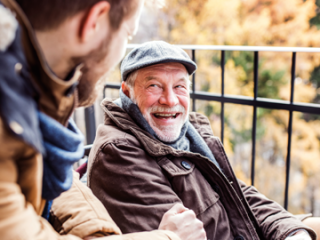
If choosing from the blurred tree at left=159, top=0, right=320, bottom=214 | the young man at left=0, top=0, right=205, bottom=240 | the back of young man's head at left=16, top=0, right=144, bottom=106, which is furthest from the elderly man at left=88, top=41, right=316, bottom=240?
the blurred tree at left=159, top=0, right=320, bottom=214

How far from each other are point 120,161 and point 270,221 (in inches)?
39.5

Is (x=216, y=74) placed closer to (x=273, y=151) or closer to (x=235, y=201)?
(x=273, y=151)

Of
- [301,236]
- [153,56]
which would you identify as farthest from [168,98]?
[301,236]

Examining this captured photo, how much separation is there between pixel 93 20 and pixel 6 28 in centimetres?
21

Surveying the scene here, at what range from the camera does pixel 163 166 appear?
1604mm

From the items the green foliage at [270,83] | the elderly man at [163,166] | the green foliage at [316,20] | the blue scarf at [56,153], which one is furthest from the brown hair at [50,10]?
the green foliage at [316,20]

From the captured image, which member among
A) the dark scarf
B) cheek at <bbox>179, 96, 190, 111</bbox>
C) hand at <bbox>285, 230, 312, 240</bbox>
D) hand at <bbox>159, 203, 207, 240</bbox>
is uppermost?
cheek at <bbox>179, 96, 190, 111</bbox>

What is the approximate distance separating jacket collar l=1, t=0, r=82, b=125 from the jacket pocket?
91cm

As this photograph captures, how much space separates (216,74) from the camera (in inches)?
406

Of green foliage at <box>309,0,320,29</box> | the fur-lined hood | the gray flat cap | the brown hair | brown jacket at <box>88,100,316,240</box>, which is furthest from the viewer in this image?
green foliage at <box>309,0,320,29</box>

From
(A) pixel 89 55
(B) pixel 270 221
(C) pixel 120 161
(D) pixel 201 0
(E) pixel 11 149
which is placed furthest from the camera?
(D) pixel 201 0

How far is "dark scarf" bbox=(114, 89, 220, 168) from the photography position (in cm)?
177

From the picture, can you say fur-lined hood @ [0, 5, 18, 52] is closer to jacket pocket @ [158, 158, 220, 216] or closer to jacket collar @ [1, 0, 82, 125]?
jacket collar @ [1, 0, 82, 125]

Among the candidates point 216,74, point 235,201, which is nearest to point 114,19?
point 235,201
